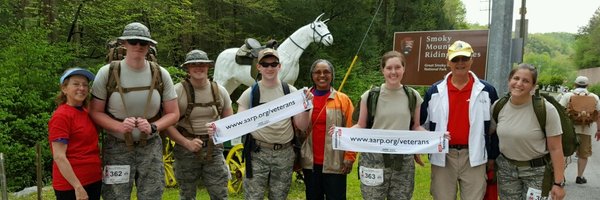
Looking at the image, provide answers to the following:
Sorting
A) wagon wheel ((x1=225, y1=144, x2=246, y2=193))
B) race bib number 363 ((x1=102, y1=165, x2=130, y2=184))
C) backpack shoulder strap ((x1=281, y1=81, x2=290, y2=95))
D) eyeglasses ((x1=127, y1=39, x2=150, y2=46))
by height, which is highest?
eyeglasses ((x1=127, y1=39, x2=150, y2=46))

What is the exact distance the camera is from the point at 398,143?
3816 mm

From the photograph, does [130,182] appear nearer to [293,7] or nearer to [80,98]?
[80,98]

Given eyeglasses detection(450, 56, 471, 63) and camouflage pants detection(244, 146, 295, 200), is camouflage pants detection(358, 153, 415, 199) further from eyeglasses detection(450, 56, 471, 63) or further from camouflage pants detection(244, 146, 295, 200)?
eyeglasses detection(450, 56, 471, 63)

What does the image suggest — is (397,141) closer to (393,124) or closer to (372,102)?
(393,124)

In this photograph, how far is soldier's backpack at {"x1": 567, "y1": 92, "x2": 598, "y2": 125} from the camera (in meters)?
7.74

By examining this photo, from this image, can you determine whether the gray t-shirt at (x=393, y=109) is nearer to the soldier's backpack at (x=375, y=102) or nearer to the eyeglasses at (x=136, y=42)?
→ the soldier's backpack at (x=375, y=102)

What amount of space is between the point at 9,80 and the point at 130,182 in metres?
7.33

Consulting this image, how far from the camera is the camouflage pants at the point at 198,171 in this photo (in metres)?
4.32

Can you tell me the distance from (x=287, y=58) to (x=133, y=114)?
5671 millimetres

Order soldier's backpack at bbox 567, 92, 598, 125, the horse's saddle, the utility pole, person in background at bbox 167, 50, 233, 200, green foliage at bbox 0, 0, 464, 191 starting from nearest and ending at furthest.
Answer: person in background at bbox 167, 50, 233, 200 → the utility pole → soldier's backpack at bbox 567, 92, 598, 125 → the horse's saddle → green foliage at bbox 0, 0, 464, 191

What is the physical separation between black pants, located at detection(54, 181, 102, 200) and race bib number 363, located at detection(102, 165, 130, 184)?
0.07 metres

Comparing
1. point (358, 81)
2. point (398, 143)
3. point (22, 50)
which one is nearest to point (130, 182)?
point (398, 143)

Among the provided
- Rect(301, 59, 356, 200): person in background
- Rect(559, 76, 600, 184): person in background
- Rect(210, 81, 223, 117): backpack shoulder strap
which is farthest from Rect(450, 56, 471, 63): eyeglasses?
Rect(559, 76, 600, 184): person in background

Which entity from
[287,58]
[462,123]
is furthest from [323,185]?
[287,58]
